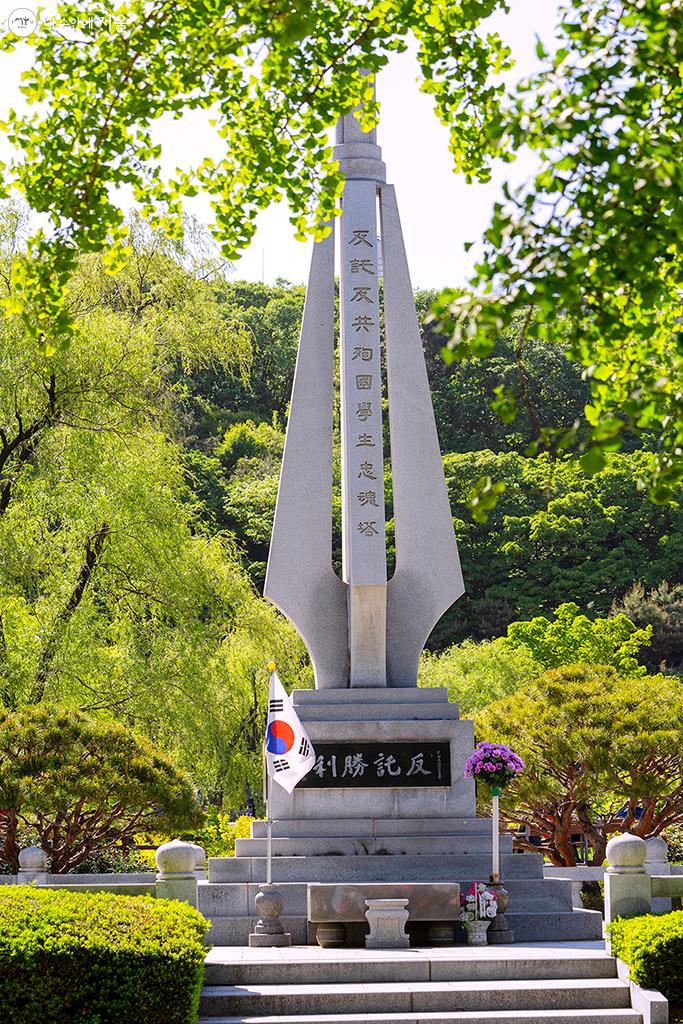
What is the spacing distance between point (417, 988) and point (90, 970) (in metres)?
2.19

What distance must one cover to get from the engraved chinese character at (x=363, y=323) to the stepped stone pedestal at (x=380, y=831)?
3298mm

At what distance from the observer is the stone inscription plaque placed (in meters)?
12.3

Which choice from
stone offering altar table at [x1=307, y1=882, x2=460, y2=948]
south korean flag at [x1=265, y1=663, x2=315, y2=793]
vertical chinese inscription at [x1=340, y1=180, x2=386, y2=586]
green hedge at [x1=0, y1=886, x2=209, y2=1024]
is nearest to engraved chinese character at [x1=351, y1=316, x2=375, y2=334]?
vertical chinese inscription at [x1=340, y1=180, x2=386, y2=586]

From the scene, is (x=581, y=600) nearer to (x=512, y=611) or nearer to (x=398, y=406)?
(x=512, y=611)

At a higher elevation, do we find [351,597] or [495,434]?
[495,434]

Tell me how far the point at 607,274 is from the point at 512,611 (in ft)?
113

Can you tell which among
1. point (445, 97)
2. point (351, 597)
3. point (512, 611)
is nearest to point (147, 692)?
point (351, 597)

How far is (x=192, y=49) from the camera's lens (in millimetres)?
5832

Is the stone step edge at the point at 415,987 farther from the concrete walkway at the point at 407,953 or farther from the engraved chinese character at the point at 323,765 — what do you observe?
the engraved chinese character at the point at 323,765

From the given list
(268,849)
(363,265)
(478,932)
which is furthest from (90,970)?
(363,265)

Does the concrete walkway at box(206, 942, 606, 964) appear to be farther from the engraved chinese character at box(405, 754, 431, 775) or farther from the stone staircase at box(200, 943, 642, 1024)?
the engraved chinese character at box(405, 754, 431, 775)

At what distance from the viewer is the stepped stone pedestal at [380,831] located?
1124cm

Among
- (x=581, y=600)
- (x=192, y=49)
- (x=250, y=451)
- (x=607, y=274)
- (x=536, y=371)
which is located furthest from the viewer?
(x=536, y=371)

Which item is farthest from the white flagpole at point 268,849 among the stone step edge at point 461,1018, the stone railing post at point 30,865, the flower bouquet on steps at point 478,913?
the stone step edge at point 461,1018
